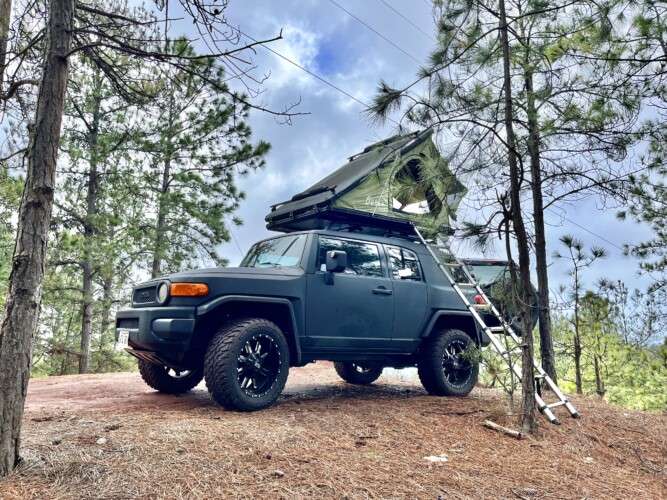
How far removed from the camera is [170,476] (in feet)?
9.04

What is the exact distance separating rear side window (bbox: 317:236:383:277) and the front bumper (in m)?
1.55

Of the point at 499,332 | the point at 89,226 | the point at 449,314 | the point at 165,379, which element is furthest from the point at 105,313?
the point at 499,332

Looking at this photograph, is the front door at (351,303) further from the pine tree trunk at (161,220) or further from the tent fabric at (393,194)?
the pine tree trunk at (161,220)

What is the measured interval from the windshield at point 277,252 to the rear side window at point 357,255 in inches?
9.9

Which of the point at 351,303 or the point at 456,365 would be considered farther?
the point at 456,365

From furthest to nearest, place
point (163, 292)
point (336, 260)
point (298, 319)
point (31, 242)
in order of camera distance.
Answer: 1. point (336, 260)
2. point (298, 319)
3. point (163, 292)
4. point (31, 242)

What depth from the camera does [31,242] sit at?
298 cm

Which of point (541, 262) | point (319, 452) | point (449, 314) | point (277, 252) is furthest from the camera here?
point (541, 262)

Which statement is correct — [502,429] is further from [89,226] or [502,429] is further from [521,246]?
[89,226]

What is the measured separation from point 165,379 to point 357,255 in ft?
8.94

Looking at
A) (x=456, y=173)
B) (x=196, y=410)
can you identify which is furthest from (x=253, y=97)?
(x=196, y=410)

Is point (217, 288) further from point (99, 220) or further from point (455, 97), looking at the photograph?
point (99, 220)

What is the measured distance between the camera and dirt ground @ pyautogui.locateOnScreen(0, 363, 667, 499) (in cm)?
273

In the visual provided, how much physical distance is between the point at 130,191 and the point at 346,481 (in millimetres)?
11027
